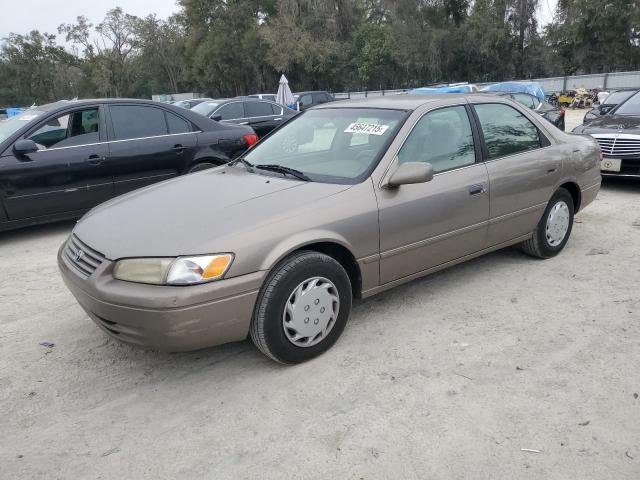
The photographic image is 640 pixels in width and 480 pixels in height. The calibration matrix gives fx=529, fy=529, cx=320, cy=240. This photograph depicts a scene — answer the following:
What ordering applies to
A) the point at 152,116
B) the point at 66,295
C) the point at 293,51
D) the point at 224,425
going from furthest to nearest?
the point at 293,51 < the point at 152,116 < the point at 66,295 < the point at 224,425

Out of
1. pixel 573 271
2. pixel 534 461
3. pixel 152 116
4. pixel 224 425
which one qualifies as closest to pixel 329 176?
pixel 224 425

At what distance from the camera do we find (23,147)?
563 cm

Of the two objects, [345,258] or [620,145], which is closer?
[345,258]

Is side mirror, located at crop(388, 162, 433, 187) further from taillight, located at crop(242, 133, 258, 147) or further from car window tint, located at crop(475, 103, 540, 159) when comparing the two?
taillight, located at crop(242, 133, 258, 147)

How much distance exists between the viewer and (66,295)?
4375 millimetres

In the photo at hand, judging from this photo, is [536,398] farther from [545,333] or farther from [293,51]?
[293,51]

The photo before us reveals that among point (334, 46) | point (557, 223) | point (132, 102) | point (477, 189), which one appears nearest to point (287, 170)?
point (477, 189)

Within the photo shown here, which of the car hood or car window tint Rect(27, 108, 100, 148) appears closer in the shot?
the car hood

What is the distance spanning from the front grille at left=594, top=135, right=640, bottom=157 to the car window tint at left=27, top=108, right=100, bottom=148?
22.0 ft

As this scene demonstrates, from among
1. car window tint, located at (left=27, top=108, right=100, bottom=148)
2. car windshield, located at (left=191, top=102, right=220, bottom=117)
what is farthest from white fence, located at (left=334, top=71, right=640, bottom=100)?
car window tint, located at (left=27, top=108, right=100, bottom=148)

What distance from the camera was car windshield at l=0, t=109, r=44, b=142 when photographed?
19.4 feet

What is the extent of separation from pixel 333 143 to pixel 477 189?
112 cm

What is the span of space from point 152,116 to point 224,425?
4970 millimetres

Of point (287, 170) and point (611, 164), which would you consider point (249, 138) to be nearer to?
point (287, 170)
